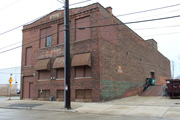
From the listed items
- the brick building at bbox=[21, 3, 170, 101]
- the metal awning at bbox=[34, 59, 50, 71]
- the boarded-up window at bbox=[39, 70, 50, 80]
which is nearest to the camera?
the brick building at bbox=[21, 3, 170, 101]

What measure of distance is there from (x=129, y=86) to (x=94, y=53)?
7957mm

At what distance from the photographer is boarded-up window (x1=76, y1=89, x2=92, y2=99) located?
17828 millimetres

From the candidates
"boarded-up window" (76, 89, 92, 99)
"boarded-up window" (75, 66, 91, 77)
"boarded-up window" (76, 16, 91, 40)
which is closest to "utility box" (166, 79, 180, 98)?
"boarded-up window" (76, 89, 92, 99)

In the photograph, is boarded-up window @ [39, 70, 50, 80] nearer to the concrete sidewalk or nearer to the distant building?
the concrete sidewalk

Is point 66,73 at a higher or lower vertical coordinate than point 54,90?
higher

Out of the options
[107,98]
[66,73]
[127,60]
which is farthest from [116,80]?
[66,73]

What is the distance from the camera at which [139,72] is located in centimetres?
2658

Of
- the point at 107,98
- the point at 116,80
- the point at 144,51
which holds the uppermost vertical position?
the point at 144,51

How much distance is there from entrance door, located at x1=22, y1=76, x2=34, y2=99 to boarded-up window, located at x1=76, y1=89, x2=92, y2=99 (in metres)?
7.38

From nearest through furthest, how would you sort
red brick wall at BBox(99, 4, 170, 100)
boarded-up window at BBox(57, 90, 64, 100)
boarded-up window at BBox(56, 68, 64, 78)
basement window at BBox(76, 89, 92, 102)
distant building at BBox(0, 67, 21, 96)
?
1. basement window at BBox(76, 89, 92, 102)
2. red brick wall at BBox(99, 4, 170, 100)
3. boarded-up window at BBox(57, 90, 64, 100)
4. boarded-up window at BBox(56, 68, 64, 78)
5. distant building at BBox(0, 67, 21, 96)

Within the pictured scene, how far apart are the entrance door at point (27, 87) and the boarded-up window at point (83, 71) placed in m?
7.58

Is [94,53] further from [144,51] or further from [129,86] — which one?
[144,51]

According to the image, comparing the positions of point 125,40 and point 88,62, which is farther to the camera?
point 125,40

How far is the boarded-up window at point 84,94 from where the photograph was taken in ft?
58.5
